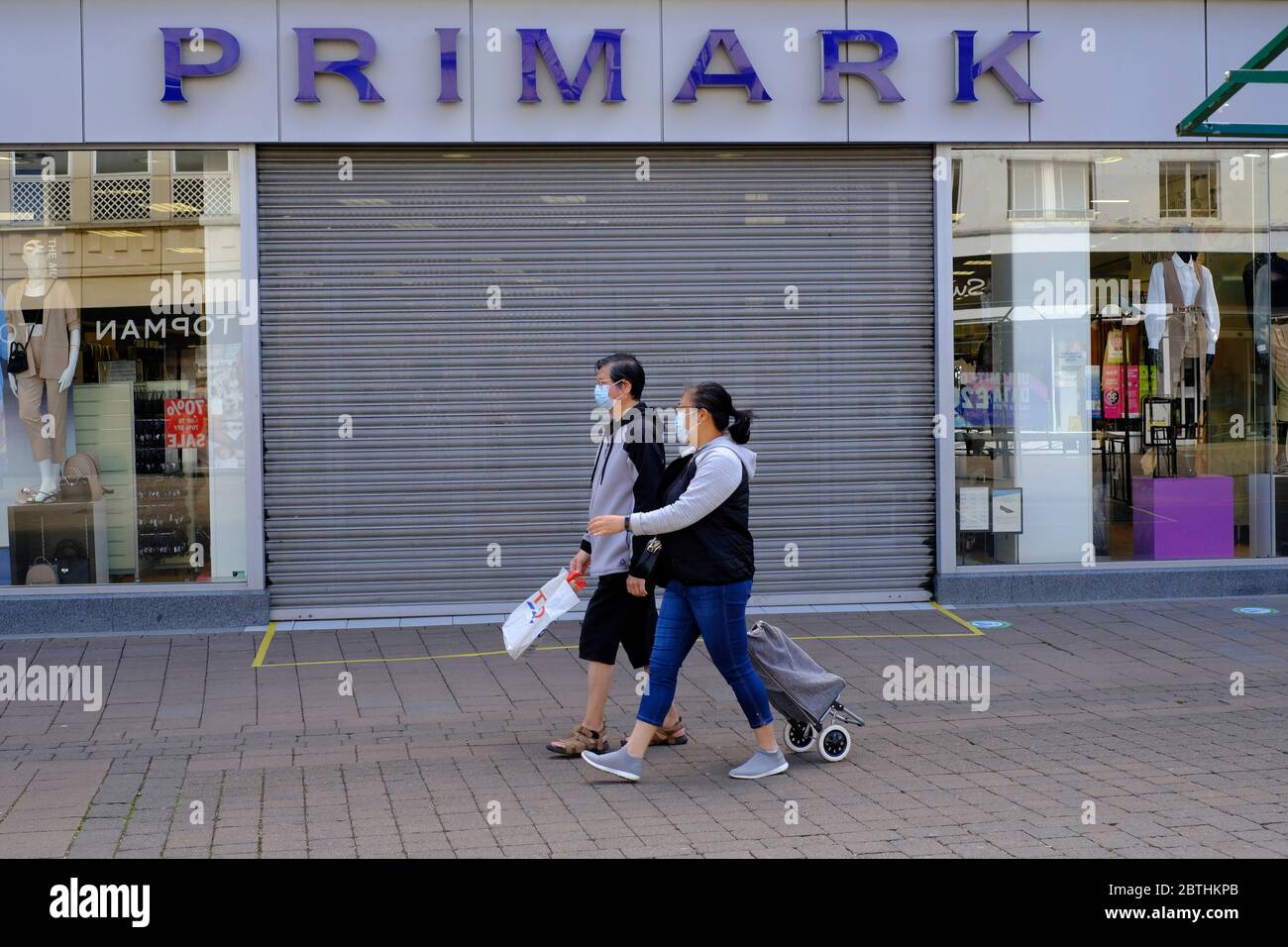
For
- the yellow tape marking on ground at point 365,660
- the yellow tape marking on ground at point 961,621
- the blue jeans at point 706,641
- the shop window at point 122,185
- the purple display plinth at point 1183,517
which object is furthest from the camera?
the purple display plinth at point 1183,517

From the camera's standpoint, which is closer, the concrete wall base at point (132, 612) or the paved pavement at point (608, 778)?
the paved pavement at point (608, 778)

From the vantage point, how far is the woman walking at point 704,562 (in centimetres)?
634

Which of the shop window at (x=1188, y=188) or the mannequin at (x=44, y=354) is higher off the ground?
the shop window at (x=1188, y=188)

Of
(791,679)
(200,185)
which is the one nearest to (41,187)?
(200,185)

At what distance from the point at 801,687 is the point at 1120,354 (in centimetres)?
632

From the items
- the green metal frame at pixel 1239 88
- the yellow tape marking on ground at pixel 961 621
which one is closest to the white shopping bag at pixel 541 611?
the yellow tape marking on ground at pixel 961 621

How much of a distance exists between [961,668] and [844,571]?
7.88 feet

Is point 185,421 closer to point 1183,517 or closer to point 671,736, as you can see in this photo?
point 671,736

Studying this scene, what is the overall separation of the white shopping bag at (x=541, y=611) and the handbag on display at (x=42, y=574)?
5.41 metres

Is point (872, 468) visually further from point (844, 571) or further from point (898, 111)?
point (898, 111)

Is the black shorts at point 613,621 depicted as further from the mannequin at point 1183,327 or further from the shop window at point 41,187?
the mannequin at point 1183,327

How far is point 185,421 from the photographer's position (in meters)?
10.9

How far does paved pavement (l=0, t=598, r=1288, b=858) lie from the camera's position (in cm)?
571

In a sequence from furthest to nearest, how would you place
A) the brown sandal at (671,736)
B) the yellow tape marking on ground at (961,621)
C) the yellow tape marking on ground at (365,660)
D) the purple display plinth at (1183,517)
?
the purple display plinth at (1183,517), the yellow tape marking on ground at (961,621), the yellow tape marking on ground at (365,660), the brown sandal at (671,736)
